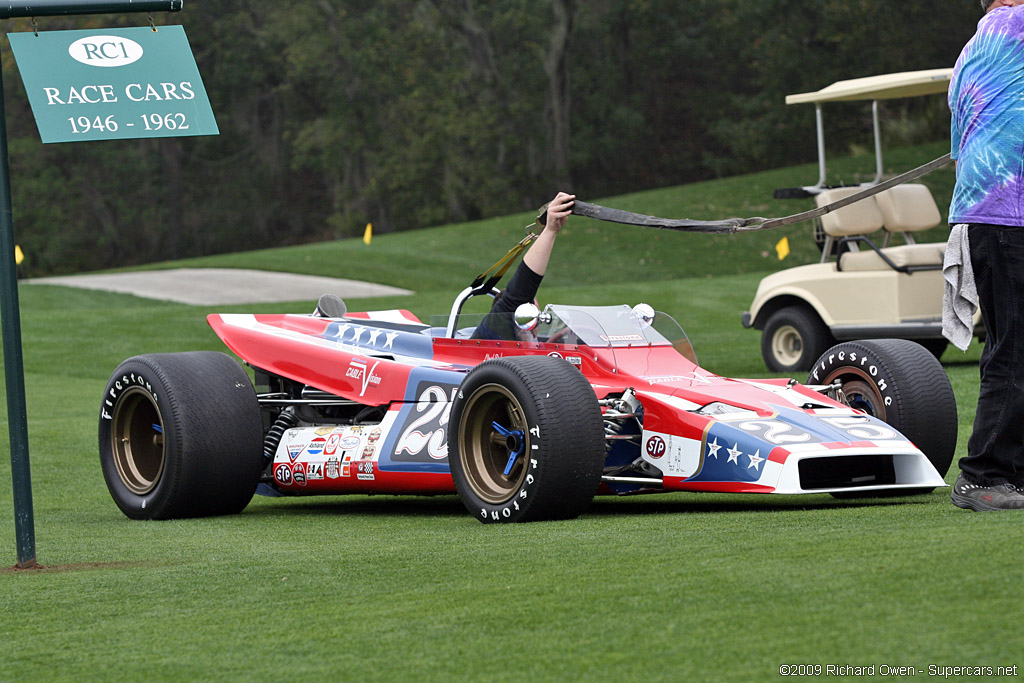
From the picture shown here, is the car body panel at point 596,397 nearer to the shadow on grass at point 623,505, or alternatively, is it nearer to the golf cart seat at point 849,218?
the shadow on grass at point 623,505

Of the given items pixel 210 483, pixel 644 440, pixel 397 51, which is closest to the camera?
pixel 644 440

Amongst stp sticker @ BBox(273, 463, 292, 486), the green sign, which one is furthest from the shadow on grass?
the green sign

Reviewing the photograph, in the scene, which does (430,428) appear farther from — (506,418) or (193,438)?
(193,438)

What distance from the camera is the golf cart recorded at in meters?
14.3

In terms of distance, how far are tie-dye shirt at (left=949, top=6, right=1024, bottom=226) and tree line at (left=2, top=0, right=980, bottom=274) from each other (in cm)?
4169

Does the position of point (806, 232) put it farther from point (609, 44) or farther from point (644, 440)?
point (644, 440)

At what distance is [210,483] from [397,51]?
157ft

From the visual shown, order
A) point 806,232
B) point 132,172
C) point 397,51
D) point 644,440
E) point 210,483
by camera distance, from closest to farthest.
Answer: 1. point 644,440
2. point 210,483
3. point 806,232
4. point 397,51
5. point 132,172

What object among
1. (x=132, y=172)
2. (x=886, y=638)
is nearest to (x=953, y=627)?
(x=886, y=638)

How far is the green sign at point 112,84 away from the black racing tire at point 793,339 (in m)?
10.1

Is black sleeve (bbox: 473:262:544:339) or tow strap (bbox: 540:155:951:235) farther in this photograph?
black sleeve (bbox: 473:262:544:339)

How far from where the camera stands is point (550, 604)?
426 cm

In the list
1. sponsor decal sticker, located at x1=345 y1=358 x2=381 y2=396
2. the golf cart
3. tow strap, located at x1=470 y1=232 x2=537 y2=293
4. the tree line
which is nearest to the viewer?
sponsor decal sticker, located at x1=345 y1=358 x2=381 y2=396

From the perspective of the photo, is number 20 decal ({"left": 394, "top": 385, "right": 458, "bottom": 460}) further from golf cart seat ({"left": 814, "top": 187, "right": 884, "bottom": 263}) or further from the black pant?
golf cart seat ({"left": 814, "top": 187, "right": 884, "bottom": 263})
